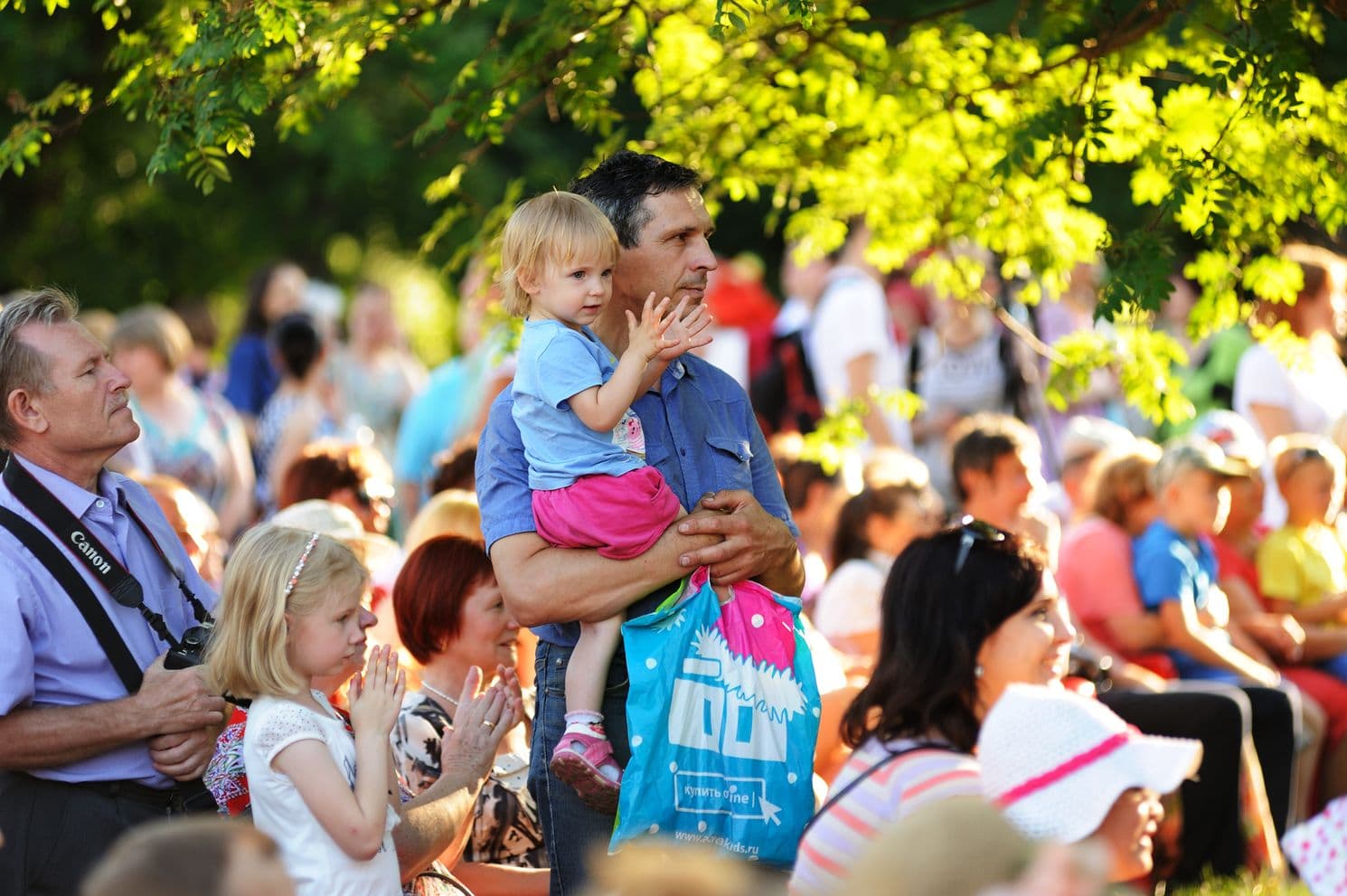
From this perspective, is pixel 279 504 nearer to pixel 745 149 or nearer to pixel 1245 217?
pixel 745 149

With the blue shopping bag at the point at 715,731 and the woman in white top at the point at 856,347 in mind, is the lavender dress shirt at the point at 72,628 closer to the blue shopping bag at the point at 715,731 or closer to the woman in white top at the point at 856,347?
the blue shopping bag at the point at 715,731

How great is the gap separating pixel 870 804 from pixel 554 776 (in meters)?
0.81

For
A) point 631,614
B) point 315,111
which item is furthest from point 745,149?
point 631,614

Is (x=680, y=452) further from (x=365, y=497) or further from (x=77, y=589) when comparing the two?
(x=365, y=497)

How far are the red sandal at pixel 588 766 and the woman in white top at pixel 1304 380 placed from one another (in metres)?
5.60

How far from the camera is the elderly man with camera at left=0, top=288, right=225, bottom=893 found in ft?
13.3

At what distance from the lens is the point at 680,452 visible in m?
4.07

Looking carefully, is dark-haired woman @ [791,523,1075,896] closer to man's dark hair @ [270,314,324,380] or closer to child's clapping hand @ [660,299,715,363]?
child's clapping hand @ [660,299,715,363]

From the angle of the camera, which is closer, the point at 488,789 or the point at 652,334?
the point at 652,334

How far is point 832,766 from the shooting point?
582cm

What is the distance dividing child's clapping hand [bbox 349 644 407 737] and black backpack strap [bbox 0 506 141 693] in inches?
24.0

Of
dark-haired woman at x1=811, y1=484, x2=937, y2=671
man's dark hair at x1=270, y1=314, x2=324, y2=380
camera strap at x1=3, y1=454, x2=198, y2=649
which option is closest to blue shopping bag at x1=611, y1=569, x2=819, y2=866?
camera strap at x1=3, y1=454, x2=198, y2=649

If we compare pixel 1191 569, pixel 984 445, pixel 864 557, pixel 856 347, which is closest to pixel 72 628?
pixel 864 557

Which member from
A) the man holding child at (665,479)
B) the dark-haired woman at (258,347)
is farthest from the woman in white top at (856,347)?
the man holding child at (665,479)
